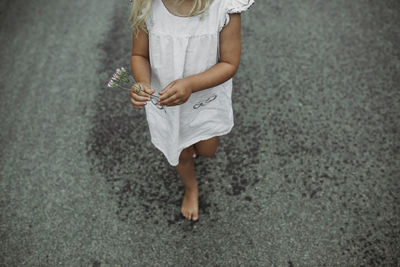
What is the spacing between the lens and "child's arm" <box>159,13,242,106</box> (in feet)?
3.70

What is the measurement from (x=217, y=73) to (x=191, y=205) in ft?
2.69

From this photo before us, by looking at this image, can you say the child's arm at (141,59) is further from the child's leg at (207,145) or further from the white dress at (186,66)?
the child's leg at (207,145)

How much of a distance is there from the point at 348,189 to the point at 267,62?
97cm

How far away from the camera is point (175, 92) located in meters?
1.12

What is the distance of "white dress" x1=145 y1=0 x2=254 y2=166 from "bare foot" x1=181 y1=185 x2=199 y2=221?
1.23ft

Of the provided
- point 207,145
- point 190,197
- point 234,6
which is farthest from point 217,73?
point 190,197

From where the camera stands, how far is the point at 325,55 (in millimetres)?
2314

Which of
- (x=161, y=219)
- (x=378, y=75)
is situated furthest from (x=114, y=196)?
(x=378, y=75)

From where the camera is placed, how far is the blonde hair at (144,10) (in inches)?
42.8

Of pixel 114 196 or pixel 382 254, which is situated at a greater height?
pixel 114 196

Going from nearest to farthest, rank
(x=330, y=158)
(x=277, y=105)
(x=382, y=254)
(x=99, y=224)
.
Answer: (x=382, y=254) → (x=99, y=224) → (x=330, y=158) → (x=277, y=105)

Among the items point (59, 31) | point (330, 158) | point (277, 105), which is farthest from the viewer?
point (59, 31)

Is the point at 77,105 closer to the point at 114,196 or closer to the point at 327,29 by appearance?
the point at 114,196

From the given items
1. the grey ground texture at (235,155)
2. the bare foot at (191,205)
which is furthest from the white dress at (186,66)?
the grey ground texture at (235,155)
